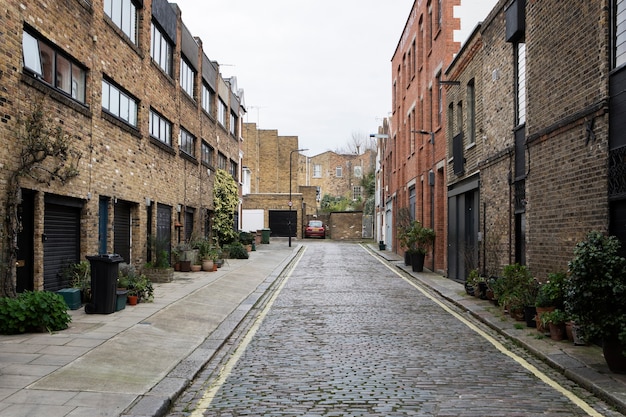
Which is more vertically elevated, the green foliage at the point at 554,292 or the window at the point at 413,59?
the window at the point at 413,59

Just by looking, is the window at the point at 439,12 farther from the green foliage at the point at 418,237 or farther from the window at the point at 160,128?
the window at the point at 160,128

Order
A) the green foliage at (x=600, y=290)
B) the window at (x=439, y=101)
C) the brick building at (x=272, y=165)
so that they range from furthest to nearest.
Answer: the brick building at (x=272, y=165)
the window at (x=439, y=101)
the green foliage at (x=600, y=290)

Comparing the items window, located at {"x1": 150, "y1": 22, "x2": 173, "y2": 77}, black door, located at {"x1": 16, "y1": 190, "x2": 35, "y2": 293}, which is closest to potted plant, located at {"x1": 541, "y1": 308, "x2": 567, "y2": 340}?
black door, located at {"x1": 16, "y1": 190, "x2": 35, "y2": 293}

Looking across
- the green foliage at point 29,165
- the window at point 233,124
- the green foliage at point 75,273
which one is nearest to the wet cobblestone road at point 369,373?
the green foliage at point 75,273

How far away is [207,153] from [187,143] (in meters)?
4.36

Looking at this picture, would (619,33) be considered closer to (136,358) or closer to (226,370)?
(226,370)

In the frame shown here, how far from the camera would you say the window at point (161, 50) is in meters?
19.3

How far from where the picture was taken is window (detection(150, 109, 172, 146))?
19219mm

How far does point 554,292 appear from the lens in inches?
360

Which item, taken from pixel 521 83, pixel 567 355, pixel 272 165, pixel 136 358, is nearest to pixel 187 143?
pixel 521 83

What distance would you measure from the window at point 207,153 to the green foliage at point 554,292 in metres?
20.0

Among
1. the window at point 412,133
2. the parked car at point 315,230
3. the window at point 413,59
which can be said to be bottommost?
the parked car at point 315,230

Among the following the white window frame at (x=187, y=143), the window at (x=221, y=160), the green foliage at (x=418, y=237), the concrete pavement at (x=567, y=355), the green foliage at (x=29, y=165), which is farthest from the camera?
the window at (x=221, y=160)

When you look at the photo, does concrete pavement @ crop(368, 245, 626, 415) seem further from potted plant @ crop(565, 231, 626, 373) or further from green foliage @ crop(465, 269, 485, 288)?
green foliage @ crop(465, 269, 485, 288)
